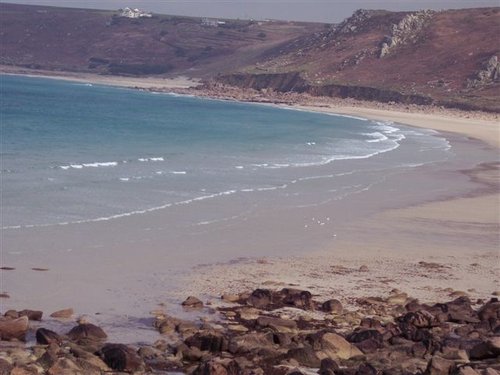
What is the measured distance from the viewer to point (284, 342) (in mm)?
10453

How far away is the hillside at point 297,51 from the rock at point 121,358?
202 feet

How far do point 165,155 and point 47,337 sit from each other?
22066 mm

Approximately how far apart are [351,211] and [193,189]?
13.0ft

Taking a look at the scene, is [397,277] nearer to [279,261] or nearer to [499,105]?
[279,261]

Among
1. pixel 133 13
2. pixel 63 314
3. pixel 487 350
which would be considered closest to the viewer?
pixel 487 350

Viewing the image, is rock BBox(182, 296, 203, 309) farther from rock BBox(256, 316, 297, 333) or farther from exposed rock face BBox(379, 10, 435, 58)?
exposed rock face BBox(379, 10, 435, 58)

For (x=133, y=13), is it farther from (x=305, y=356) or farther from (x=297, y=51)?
(x=305, y=356)

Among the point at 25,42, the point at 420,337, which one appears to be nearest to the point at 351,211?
the point at 420,337

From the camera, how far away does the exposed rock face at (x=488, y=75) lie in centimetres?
7912

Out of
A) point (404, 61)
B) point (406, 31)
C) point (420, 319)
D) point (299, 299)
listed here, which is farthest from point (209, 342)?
point (406, 31)

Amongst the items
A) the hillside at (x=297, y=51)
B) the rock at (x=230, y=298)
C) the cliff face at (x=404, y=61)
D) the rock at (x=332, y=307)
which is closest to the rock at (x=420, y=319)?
the rock at (x=332, y=307)

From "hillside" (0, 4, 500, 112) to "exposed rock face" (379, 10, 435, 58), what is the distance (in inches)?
4.5

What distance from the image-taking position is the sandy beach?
12977 millimetres

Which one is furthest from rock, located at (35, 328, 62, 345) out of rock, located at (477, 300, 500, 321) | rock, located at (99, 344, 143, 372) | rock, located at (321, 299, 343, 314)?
rock, located at (477, 300, 500, 321)
